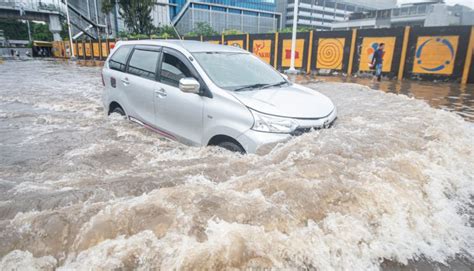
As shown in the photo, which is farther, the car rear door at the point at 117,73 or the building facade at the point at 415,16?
the building facade at the point at 415,16

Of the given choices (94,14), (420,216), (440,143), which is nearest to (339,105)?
(440,143)

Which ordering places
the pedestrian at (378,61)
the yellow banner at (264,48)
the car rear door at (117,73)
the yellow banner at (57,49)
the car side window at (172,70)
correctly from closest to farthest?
the car side window at (172,70) → the car rear door at (117,73) → the pedestrian at (378,61) → the yellow banner at (264,48) → the yellow banner at (57,49)

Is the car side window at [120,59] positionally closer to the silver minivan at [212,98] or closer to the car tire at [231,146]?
the silver minivan at [212,98]

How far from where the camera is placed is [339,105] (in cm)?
676

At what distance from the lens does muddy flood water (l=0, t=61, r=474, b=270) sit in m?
1.94

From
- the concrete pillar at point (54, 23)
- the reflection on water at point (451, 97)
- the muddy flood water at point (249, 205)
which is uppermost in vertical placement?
the concrete pillar at point (54, 23)

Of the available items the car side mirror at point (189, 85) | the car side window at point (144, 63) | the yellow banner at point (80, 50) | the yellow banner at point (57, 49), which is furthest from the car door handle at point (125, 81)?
the yellow banner at point (57, 49)

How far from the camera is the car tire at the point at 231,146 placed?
3541 millimetres

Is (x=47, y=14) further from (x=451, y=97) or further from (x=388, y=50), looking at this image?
(x=451, y=97)

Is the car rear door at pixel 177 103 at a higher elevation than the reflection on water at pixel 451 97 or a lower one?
higher

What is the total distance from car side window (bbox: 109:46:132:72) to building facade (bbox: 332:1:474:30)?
60.4 metres

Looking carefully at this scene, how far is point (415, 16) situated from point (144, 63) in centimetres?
7118

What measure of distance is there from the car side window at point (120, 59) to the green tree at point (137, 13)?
29.8 metres

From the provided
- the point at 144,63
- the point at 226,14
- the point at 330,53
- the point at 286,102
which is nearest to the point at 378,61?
the point at 330,53
